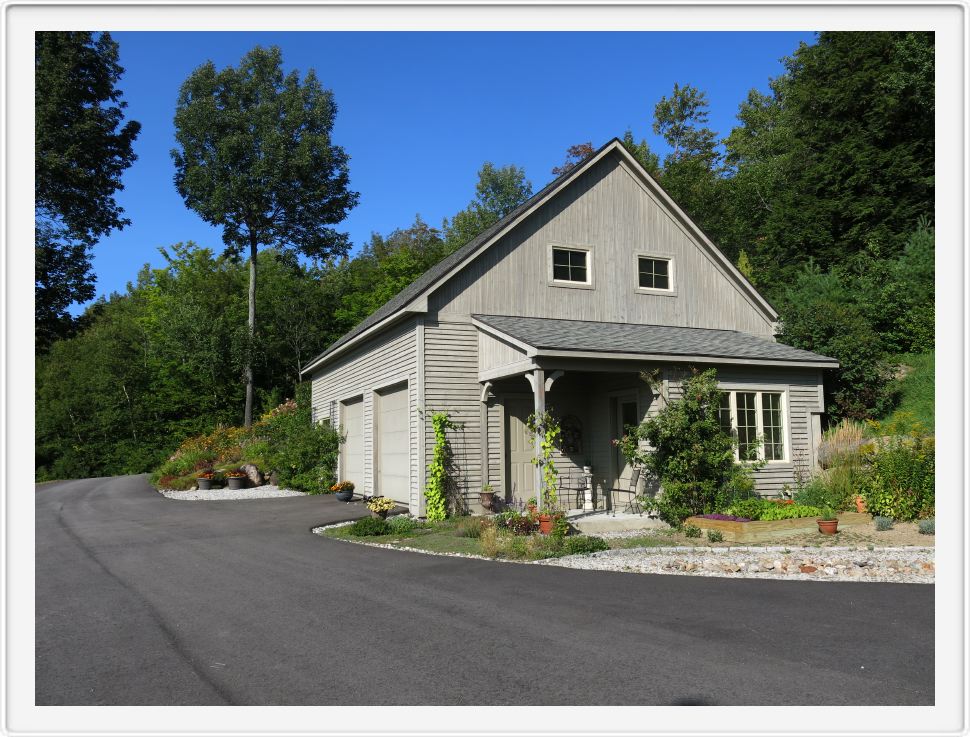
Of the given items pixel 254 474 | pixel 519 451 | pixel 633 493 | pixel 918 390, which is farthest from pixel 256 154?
pixel 918 390

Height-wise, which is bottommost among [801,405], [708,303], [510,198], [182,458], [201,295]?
[182,458]

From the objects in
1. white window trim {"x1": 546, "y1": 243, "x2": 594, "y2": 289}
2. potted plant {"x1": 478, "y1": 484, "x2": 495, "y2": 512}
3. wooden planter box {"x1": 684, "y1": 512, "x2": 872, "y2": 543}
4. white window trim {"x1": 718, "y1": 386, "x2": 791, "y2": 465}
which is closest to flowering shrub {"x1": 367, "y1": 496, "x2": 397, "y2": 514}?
potted plant {"x1": 478, "y1": 484, "x2": 495, "y2": 512}

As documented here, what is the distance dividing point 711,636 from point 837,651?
0.90 m


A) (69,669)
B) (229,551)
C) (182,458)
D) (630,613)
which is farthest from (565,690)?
(182,458)

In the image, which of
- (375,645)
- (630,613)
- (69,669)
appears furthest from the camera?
(630,613)

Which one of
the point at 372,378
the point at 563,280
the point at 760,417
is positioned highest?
the point at 563,280

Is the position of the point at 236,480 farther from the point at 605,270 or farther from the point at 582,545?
the point at 582,545

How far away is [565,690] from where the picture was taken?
4371 mm

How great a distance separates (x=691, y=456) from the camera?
11891 millimetres

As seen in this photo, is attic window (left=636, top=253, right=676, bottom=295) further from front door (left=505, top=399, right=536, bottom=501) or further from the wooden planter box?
the wooden planter box

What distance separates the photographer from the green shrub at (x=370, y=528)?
11570 millimetres

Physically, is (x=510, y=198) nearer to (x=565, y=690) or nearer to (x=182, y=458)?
(x=182, y=458)

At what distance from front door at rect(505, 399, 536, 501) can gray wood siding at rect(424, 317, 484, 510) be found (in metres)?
0.73

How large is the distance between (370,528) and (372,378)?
586 cm
